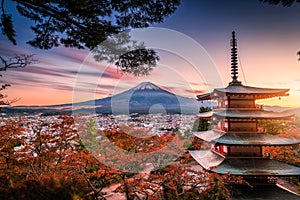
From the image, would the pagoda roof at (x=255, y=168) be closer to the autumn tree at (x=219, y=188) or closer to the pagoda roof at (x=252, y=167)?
the pagoda roof at (x=252, y=167)

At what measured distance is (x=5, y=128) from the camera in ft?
26.8

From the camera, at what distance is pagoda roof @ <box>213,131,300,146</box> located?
29.7ft

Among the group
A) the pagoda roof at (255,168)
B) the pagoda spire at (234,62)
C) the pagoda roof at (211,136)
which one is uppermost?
the pagoda spire at (234,62)

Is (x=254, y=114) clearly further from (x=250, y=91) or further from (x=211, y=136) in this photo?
(x=211, y=136)

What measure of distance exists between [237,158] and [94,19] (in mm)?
8756

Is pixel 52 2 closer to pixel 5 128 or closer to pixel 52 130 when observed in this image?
pixel 52 130

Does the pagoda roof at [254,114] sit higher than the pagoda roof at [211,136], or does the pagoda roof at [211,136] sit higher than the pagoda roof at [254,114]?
the pagoda roof at [254,114]

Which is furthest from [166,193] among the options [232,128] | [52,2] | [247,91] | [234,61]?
[234,61]

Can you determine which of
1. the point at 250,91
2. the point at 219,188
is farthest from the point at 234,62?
the point at 219,188

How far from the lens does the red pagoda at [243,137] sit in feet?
28.7

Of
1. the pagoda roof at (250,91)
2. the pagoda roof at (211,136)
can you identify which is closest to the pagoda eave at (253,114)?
the pagoda roof at (250,91)

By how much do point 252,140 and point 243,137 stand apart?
43cm

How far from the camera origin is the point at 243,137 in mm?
9641

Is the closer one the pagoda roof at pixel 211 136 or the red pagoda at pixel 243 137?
the red pagoda at pixel 243 137
